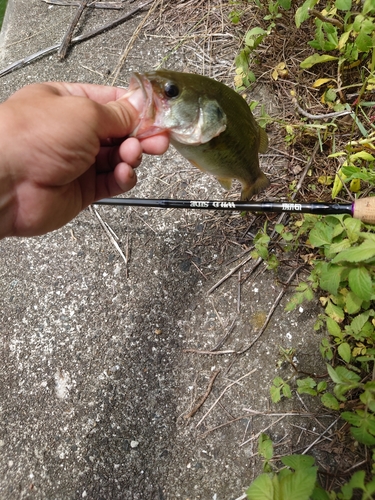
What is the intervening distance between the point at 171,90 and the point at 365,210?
90cm

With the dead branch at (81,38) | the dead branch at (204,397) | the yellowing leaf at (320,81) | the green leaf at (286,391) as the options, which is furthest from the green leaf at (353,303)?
the dead branch at (81,38)

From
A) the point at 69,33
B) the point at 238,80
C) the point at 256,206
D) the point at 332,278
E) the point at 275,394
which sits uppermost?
the point at 69,33

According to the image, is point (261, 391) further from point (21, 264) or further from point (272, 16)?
point (272, 16)

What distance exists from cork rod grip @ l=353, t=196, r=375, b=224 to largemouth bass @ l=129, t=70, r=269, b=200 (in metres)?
0.52

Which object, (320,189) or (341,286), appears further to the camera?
(320,189)

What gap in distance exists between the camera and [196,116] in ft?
5.11

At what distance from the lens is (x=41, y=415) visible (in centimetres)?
227

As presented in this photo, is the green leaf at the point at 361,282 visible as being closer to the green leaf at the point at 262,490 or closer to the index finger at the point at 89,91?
the green leaf at the point at 262,490

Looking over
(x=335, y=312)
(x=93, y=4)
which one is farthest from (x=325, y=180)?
(x=93, y=4)

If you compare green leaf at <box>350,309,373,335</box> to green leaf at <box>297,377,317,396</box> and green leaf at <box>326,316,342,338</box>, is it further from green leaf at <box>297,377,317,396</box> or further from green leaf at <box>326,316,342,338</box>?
green leaf at <box>297,377,317,396</box>

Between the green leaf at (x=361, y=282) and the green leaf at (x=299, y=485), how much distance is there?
64cm

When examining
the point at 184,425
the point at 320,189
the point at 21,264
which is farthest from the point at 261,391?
the point at 21,264

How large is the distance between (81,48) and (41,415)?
2828 mm

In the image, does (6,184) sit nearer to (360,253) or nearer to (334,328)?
(360,253)
